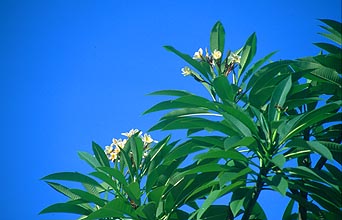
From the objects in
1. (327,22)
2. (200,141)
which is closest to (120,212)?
(200,141)

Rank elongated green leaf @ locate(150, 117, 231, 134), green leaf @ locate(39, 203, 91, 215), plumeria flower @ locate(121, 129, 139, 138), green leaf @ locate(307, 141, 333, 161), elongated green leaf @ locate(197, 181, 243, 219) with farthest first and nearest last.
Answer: plumeria flower @ locate(121, 129, 139, 138) → green leaf @ locate(39, 203, 91, 215) → elongated green leaf @ locate(150, 117, 231, 134) → elongated green leaf @ locate(197, 181, 243, 219) → green leaf @ locate(307, 141, 333, 161)

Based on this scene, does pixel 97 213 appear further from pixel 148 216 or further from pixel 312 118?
pixel 312 118

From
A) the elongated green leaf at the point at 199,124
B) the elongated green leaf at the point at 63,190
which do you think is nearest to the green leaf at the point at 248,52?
the elongated green leaf at the point at 199,124

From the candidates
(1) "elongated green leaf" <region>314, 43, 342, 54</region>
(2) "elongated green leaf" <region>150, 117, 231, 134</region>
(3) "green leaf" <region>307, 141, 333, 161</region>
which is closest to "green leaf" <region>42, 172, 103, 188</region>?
(2) "elongated green leaf" <region>150, 117, 231, 134</region>

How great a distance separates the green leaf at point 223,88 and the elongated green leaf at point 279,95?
0.18 metres

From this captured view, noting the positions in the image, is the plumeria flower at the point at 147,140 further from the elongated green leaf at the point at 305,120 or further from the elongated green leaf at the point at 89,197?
the elongated green leaf at the point at 305,120

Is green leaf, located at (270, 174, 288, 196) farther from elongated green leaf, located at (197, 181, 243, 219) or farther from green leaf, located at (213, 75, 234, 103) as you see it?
green leaf, located at (213, 75, 234, 103)

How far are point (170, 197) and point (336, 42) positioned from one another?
3.55 ft

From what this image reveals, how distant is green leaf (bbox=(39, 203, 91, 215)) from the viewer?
80.6 inches

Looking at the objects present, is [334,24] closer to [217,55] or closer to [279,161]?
[217,55]

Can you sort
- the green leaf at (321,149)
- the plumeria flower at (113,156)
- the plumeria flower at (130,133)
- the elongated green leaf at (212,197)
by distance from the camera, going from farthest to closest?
1. the plumeria flower at (130,133)
2. the plumeria flower at (113,156)
3. the elongated green leaf at (212,197)
4. the green leaf at (321,149)

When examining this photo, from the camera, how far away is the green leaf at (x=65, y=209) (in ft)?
6.72

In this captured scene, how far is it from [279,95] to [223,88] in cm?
24

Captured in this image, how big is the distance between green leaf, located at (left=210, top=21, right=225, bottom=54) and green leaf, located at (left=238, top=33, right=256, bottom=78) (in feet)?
0.41
